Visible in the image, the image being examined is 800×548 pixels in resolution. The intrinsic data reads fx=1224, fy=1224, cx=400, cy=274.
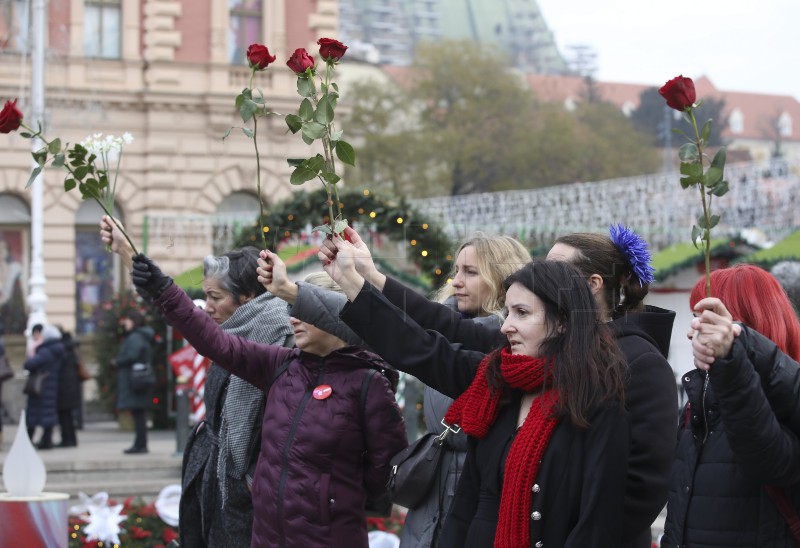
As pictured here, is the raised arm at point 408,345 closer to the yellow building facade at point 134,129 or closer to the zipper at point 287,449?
the zipper at point 287,449

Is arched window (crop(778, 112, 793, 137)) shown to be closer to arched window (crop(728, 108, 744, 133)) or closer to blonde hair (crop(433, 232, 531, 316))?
arched window (crop(728, 108, 744, 133))

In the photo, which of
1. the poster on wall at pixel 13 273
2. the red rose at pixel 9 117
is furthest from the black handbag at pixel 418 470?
the poster on wall at pixel 13 273

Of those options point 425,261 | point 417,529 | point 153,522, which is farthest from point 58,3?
point 417,529

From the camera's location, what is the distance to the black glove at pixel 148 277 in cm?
418

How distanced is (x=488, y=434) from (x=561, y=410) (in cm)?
28

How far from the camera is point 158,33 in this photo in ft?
81.9

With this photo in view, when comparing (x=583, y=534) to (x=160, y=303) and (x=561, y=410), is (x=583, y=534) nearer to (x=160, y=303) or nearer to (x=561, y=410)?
(x=561, y=410)

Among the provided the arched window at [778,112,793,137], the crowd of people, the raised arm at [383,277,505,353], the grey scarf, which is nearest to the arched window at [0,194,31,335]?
the grey scarf

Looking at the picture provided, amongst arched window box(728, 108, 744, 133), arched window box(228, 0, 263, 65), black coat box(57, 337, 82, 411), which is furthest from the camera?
arched window box(728, 108, 744, 133)

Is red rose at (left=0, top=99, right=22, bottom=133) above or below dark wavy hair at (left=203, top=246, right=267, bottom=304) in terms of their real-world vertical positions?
above

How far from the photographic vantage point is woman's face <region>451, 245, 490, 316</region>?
4.45 meters

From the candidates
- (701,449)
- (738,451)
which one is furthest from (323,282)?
(738,451)

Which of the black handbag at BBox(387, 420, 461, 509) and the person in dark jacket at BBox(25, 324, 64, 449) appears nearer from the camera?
the black handbag at BBox(387, 420, 461, 509)

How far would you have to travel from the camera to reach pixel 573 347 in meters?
3.29
